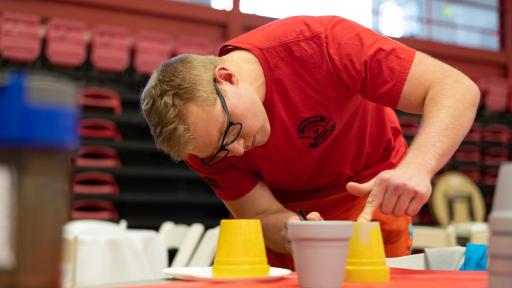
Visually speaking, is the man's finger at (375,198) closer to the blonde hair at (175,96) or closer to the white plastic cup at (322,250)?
the white plastic cup at (322,250)

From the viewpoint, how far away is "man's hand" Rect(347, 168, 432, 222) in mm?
1057

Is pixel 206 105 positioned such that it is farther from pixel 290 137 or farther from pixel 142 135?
pixel 142 135

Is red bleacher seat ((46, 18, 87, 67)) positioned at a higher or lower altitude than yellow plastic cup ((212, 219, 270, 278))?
higher

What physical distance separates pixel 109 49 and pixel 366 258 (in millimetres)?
4225

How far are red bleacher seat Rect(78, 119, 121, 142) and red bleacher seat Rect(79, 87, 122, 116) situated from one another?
123mm

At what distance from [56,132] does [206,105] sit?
812 millimetres

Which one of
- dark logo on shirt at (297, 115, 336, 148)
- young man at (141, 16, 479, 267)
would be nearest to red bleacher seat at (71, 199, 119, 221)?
young man at (141, 16, 479, 267)

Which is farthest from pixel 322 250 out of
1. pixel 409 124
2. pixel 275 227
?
pixel 409 124

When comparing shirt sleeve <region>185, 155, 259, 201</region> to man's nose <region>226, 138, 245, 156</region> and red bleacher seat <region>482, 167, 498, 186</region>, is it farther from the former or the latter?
red bleacher seat <region>482, 167, 498, 186</region>

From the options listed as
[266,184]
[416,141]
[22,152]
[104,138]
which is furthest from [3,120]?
[104,138]

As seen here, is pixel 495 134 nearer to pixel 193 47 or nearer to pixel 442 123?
pixel 193 47

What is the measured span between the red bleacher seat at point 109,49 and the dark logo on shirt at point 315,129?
3.55 metres

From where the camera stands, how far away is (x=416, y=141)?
1.27 m

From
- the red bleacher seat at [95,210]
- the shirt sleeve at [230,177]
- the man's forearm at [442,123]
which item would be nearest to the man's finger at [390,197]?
the man's forearm at [442,123]
